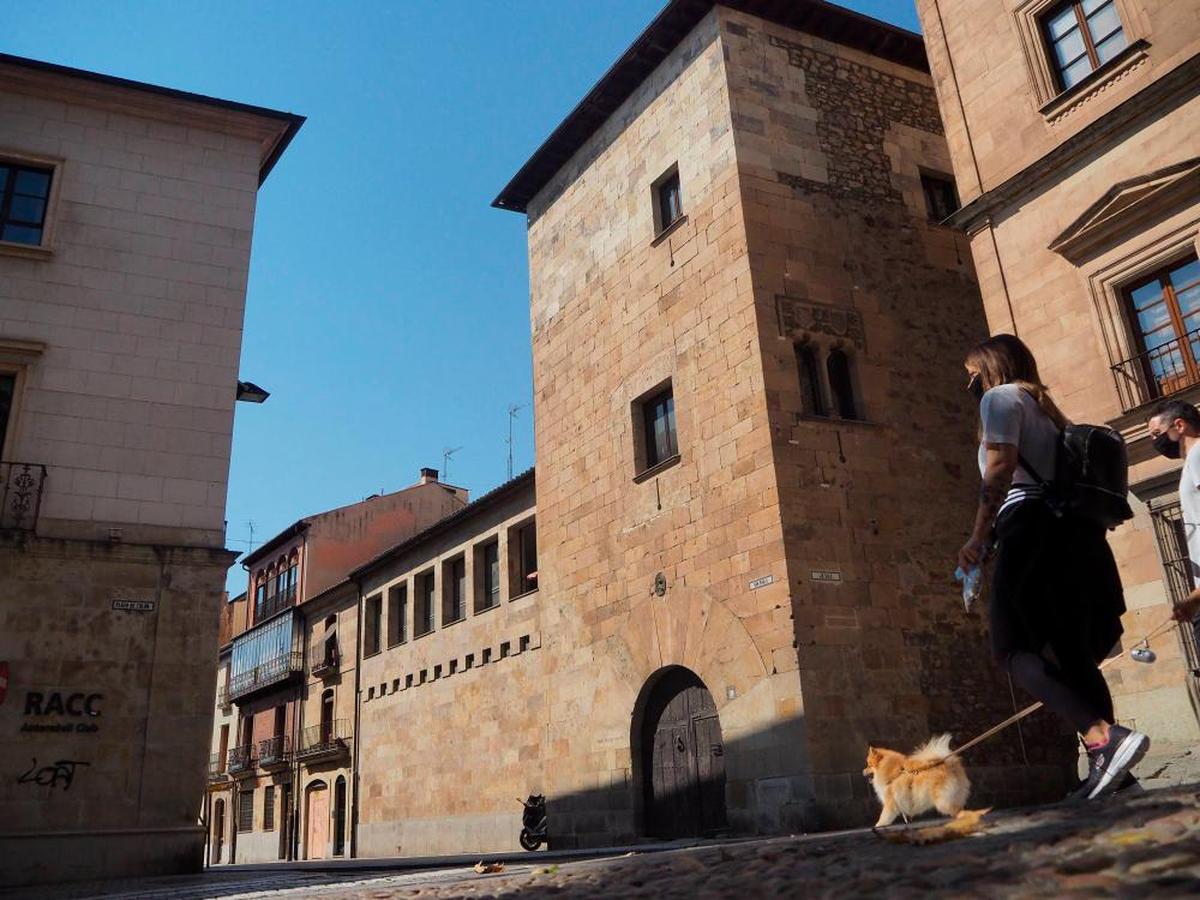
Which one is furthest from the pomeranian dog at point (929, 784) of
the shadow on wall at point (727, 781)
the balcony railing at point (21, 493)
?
the balcony railing at point (21, 493)

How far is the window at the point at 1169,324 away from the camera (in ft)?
Answer: 34.9

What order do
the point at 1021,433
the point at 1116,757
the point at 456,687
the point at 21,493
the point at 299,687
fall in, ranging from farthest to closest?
the point at 299,687 → the point at 456,687 → the point at 21,493 → the point at 1021,433 → the point at 1116,757

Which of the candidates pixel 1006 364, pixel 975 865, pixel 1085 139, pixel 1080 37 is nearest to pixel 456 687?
pixel 1085 139

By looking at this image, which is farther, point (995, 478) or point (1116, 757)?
point (995, 478)

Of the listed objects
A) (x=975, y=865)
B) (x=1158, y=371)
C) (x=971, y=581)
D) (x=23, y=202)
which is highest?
(x=23, y=202)

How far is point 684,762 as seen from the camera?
46.8ft

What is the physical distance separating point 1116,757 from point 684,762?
10957 mm

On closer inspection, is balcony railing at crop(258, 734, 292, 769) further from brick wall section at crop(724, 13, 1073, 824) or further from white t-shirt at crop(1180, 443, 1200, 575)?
white t-shirt at crop(1180, 443, 1200, 575)

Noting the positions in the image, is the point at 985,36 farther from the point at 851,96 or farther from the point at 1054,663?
the point at 1054,663

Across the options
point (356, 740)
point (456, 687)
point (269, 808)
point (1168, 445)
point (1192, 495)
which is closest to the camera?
point (1192, 495)

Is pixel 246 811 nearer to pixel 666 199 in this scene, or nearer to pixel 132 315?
pixel 132 315

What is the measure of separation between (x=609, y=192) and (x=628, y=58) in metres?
2.20

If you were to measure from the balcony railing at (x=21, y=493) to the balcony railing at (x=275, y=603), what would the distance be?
2240 cm

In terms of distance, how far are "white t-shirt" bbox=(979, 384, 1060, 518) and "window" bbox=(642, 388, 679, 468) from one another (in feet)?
37.0
